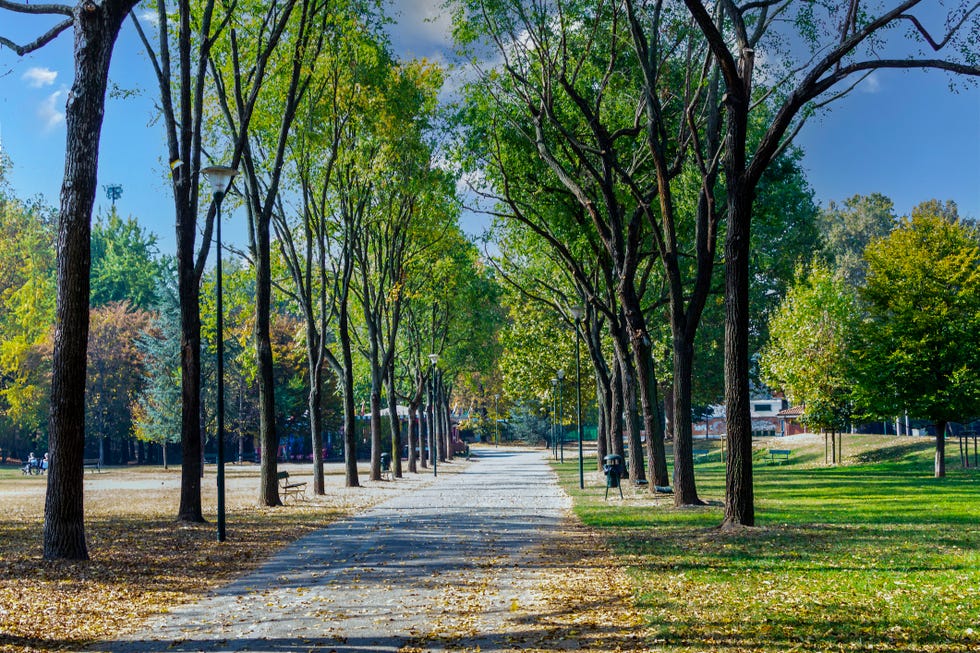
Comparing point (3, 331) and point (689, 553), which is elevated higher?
point (3, 331)

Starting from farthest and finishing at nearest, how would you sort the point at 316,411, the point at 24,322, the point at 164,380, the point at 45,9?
the point at 164,380 → the point at 24,322 → the point at 316,411 → the point at 45,9

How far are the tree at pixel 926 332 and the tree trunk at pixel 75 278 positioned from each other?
26743 millimetres

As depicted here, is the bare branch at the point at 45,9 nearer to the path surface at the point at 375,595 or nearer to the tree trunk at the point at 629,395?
the path surface at the point at 375,595

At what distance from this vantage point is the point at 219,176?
592 inches

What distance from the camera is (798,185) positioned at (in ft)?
123

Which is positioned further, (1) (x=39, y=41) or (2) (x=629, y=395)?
(2) (x=629, y=395)

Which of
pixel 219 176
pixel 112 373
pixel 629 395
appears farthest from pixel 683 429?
pixel 112 373

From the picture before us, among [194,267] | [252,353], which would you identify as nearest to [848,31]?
[194,267]

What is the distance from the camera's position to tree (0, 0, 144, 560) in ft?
39.2

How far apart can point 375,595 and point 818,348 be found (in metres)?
36.8

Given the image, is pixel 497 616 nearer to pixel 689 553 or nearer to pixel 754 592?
pixel 754 592

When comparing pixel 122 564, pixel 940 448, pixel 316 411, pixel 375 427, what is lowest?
pixel 940 448

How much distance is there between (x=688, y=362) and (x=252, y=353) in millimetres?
16912

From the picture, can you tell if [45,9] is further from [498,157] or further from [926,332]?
[926,332]
